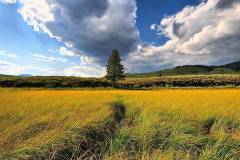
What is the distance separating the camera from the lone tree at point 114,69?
74812mm

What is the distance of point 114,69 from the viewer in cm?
7494

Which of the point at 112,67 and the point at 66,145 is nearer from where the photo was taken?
the point at 66,145

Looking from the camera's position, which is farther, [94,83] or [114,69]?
[114,69]

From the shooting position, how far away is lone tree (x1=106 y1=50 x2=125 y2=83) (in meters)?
74.8


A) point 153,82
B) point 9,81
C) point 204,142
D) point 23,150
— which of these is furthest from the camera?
point 153,82

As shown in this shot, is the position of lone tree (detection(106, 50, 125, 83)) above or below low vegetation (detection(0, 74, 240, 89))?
above

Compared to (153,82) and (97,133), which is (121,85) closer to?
(153,82)

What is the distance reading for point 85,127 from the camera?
828 cm

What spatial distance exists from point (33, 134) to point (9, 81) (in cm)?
6415

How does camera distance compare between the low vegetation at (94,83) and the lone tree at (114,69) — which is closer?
the low vegetation at (94,83)

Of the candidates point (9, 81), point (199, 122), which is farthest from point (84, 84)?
point (199, 122)

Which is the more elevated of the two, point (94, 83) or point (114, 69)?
point (114, 69)

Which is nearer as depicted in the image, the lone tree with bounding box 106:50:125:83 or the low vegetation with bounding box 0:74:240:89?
the low vegetation with bounding box 0:74:240:89

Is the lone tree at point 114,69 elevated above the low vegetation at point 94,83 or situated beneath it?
elevated above
